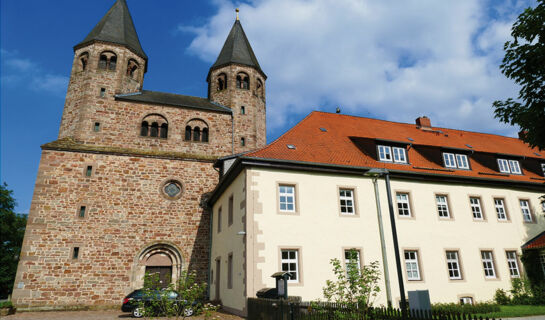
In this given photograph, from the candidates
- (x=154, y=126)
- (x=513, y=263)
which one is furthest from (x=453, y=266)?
(x=154, y=126)

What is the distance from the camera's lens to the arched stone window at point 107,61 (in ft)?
74.5

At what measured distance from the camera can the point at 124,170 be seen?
790 inches

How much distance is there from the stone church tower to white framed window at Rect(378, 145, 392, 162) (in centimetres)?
955

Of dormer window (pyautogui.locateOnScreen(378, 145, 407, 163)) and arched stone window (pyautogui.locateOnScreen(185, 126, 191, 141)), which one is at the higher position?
arched stone window (pyautogui.locateOnScreen(185, 126, 191, 141))

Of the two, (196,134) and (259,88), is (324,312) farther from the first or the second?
(259,88)

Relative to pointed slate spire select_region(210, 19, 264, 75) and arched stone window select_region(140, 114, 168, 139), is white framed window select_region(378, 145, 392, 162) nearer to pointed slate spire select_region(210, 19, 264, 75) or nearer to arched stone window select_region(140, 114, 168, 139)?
arched stone window select_region(140, 114, 168, 139)

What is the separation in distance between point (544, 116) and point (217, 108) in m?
18.8

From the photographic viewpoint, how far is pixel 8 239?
37125 millimetres

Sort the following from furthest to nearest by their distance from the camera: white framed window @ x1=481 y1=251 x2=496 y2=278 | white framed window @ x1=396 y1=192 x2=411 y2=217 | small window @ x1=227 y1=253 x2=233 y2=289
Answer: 1. white framed window @ x1=481 y1=251 x2=496 y2=278
2. white framed window @ x1=396 y1=192 x2=411 y2=217
3. small window @ x1=227 y1=253 x2=233 y2=289

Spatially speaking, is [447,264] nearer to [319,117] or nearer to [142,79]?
[319,117]

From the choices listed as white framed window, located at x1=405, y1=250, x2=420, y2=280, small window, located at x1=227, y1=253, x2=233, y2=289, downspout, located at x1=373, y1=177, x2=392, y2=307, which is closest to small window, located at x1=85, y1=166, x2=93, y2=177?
small window, located at x1=227, y1=253, x2=233, y2=289

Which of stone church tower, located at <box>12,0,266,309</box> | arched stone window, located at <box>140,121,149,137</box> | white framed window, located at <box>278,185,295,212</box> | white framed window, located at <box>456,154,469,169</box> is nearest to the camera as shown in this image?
white framed window, located at <box>278,185,295,212</box>

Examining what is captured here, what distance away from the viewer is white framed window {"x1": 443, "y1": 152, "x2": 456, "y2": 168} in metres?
18.2

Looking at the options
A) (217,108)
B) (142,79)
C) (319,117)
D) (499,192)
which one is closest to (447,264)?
(499,192)
